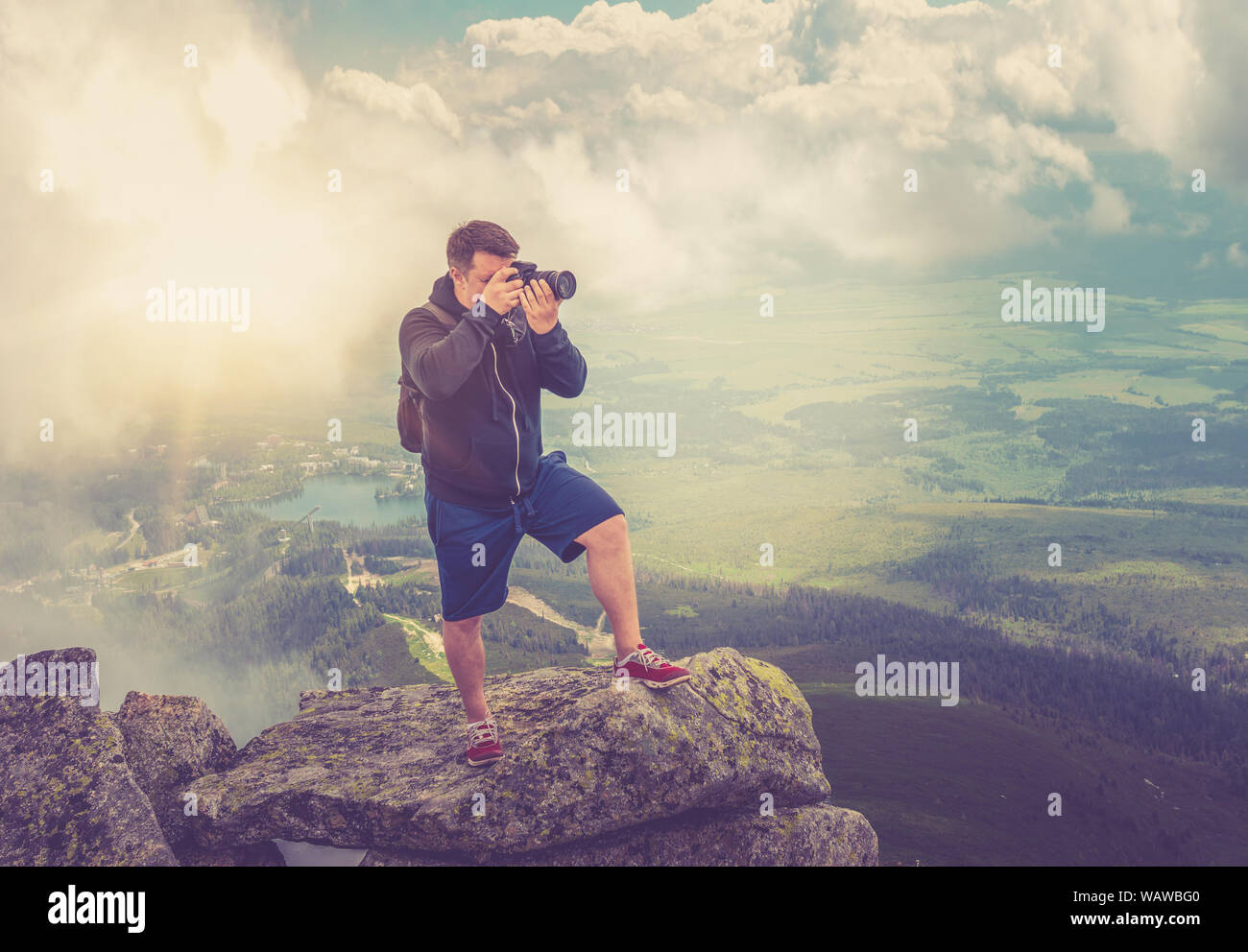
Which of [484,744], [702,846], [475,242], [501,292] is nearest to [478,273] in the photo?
[475,242]

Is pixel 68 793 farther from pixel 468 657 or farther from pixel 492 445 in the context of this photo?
pixel 492 445

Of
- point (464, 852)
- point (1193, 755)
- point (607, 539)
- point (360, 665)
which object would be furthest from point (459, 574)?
point (360, 665)

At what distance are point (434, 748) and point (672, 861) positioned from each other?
15.3ft

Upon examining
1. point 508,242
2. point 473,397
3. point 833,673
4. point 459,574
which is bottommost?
point 833,673

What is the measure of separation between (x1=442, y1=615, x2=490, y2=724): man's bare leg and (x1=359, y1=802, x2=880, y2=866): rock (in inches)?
91.9

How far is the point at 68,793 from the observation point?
12.1 metres

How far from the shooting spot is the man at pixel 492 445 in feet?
32.8

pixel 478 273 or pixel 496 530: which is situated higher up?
pixel 478 273

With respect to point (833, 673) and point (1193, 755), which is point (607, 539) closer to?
point (833, 673)

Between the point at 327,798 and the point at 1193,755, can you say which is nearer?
the point at 327,798

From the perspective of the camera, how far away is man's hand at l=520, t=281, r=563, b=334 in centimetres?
995

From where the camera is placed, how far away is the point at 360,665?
195250mm

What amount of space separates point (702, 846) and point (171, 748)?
30.7 ft

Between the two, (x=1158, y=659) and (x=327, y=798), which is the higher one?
(x=327, y=798)
